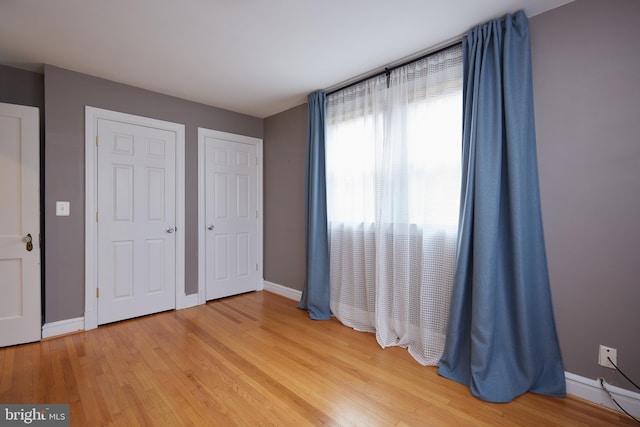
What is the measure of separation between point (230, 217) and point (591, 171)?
3.59 meters

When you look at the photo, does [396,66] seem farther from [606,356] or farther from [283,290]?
[283,290]

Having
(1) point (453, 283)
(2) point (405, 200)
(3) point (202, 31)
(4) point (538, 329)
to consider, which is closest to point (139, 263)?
(3) point (202, 31)

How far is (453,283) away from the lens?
2.07 m

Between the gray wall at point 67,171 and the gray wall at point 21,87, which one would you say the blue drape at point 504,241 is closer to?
the gray wall at point 67,171

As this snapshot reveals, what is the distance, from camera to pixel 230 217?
12.5 feet

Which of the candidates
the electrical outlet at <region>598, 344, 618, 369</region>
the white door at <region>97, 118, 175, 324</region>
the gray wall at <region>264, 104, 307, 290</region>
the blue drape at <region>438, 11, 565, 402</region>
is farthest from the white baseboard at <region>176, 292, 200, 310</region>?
the electrical outlet at <region>598, 344, 618, 369</region>

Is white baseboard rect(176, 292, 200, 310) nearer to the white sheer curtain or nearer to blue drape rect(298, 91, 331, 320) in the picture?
blue drape rect(298, 91, 331, 320)

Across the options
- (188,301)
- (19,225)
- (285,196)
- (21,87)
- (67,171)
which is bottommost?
(188,301)

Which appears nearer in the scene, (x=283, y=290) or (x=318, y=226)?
(x=318, y=226)

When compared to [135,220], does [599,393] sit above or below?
below

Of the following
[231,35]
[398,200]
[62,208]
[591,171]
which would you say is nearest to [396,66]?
[398,200]

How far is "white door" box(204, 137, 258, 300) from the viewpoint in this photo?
3.62m

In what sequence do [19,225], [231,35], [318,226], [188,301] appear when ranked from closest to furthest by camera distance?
[231,35] < [19,225] < [318,226] < [188,301]

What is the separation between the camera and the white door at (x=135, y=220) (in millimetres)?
2865
